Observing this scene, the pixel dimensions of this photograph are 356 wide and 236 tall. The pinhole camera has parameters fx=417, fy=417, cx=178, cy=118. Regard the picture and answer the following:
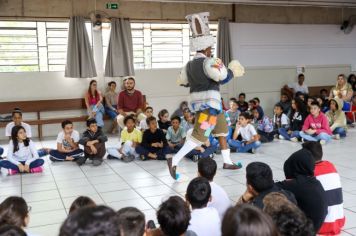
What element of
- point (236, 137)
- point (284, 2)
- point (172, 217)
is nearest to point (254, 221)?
point (172, 217)

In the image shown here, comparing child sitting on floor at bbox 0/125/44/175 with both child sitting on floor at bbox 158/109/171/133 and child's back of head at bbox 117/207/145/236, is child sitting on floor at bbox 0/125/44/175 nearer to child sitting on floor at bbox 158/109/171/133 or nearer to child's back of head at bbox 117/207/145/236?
child sitting on floor at bbox 158/109/171/133

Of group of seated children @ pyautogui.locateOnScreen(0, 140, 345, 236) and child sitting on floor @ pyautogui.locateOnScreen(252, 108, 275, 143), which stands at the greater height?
group of seated children @ pyautogui.locateOnScreen(0, 140, 345, 236)

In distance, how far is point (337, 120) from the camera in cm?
729

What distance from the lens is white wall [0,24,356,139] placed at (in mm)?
8328

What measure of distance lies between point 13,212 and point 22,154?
338 centimetres

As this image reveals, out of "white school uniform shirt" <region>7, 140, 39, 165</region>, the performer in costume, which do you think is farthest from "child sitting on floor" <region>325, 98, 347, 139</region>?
"white school uniform shirt" <region>7, 140, 39, 165</region>

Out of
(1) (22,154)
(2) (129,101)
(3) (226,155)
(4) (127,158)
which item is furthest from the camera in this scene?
(2) (129,101)

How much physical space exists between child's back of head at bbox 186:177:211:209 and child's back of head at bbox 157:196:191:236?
360mm

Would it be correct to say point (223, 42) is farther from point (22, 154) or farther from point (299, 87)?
point (22, 154)

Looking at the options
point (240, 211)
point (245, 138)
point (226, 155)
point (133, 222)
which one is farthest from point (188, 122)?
point (240, 211)

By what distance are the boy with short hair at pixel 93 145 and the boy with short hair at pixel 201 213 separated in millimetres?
3392

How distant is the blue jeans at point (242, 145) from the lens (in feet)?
19.9

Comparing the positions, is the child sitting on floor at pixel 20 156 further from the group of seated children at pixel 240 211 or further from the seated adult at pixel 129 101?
the group of seated children at pixel 240 211

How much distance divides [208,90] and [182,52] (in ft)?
17.0
